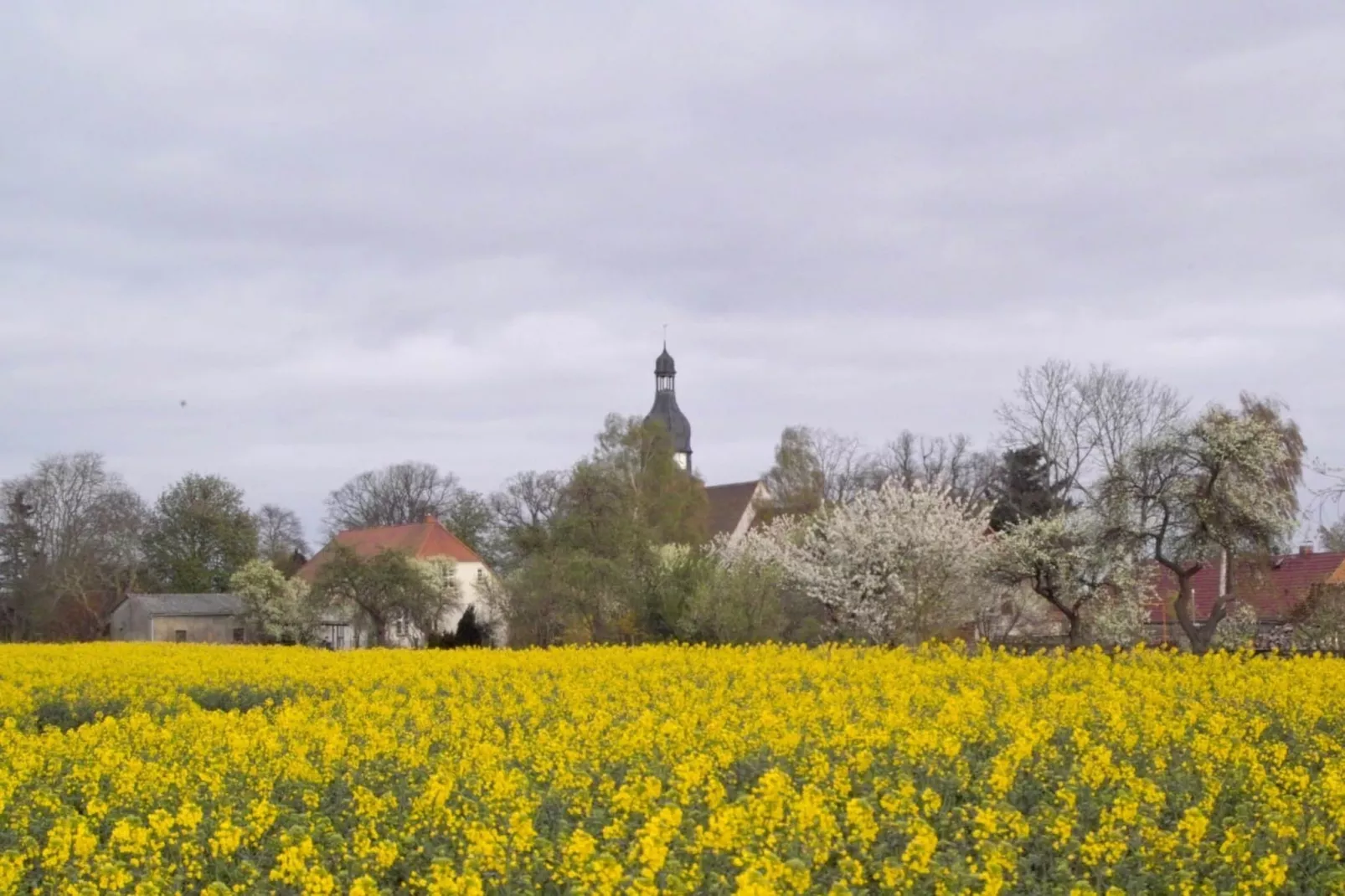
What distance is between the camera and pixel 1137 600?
34781 mm

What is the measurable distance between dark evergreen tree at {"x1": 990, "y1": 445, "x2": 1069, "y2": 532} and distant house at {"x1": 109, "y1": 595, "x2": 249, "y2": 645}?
113 feet

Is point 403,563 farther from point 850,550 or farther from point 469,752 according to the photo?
point 469,752

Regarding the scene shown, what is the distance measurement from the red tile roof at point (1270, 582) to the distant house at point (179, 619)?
39.3 metres

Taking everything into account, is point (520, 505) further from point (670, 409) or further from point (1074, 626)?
point (1074, 626)

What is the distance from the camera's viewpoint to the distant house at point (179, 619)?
2418 inches

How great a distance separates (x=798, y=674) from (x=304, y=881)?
11349mm

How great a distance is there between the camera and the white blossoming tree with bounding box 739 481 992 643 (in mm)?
32438

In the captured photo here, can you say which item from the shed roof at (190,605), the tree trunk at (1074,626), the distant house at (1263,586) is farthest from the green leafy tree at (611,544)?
the shed roof at (190,605)

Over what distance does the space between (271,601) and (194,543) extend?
12255 mm

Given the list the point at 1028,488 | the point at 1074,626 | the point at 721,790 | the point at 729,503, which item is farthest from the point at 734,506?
the point at 721,790

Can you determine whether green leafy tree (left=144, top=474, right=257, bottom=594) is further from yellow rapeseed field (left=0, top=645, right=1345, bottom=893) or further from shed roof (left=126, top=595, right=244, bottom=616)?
yellow rapeseed field (left=0, top=645, right=1345, bottom=893)

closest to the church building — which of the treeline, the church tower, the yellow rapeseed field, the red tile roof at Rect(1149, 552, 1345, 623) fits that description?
the church tower

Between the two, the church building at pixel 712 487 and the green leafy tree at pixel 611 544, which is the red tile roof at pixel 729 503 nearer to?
the church building at pixel 712 487

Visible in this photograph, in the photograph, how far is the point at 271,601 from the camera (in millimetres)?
59812
